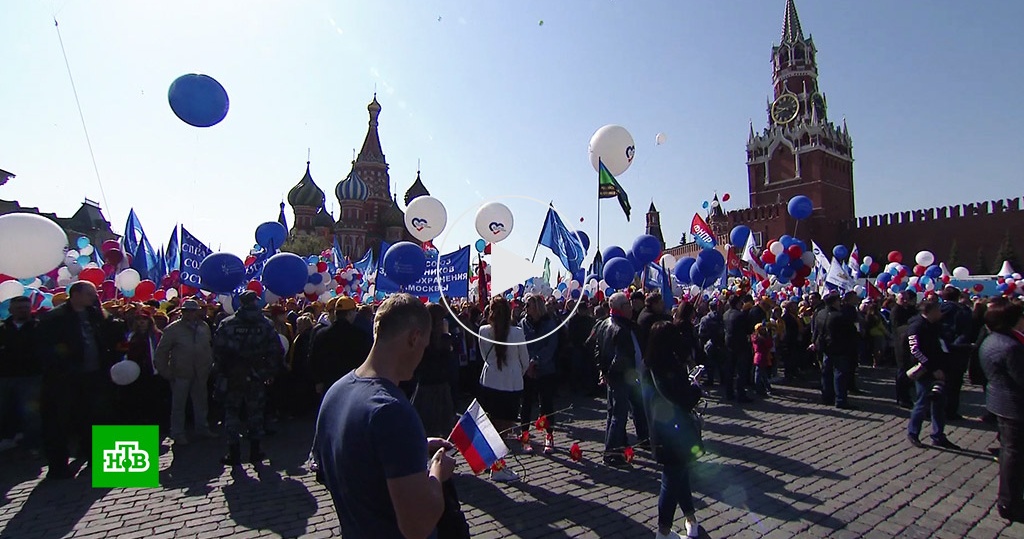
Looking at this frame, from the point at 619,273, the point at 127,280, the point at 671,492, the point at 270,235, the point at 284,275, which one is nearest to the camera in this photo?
the point at 671,492

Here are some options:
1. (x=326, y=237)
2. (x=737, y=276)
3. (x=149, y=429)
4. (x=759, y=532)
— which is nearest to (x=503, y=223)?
(x=149, y=429)

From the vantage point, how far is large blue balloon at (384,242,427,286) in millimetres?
9430

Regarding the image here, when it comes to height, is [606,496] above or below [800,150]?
below

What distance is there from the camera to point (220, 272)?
8.92 m

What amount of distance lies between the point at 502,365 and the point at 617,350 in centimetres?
118

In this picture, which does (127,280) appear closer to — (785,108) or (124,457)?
(124,457)

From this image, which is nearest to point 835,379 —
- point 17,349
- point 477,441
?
point 477,441

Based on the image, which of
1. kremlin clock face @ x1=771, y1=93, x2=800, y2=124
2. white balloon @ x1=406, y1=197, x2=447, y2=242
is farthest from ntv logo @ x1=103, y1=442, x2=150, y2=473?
kremlin clock face @ x1=771, y1=93, x2=800, y2=124

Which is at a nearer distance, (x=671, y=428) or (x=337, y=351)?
(x=671, y=428)

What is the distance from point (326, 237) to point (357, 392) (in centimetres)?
5831

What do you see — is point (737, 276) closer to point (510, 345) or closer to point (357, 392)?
point (510, 345)

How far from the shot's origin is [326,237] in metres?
57.0

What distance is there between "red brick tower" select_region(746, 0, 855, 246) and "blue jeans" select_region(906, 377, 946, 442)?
53.4 m

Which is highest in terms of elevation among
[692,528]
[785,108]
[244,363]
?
[785,108]
